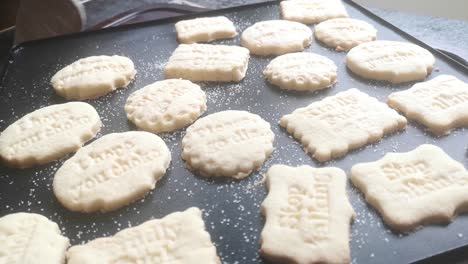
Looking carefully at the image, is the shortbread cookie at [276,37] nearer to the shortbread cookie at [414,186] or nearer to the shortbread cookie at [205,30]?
the shortbread cookie at [205,30]

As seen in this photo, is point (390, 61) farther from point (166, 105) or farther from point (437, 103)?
point (166, 105)

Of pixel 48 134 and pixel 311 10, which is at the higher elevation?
pixel 311 10

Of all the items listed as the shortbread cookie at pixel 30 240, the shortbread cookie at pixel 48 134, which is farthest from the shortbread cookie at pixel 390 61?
the shortbread cookie at pixel 30 240

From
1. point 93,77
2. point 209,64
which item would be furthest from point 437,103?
point 93,77

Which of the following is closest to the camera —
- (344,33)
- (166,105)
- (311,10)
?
(166,105)

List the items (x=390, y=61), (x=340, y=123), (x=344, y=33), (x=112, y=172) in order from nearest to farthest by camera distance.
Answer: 1. (x=112, y=172)
2. (x=340, y=123)
3. (x=390, y=61)
4. (x=344, y=33)

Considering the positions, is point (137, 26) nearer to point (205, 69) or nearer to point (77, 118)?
point (205, 69)
